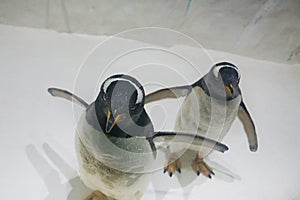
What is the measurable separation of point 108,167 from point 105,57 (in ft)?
1.63

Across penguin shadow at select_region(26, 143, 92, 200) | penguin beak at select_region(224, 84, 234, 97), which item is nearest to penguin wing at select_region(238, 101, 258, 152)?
penguin beak at select_region(224, 84, 234, 97)

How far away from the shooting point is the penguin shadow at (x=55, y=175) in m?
0.93

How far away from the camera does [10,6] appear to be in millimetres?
1176

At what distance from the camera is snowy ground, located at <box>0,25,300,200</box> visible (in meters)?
0.96

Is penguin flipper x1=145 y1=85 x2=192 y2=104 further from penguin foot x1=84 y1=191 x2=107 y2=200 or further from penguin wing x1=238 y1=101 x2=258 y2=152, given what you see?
penguin foot x1=84 y1=191 x2=107 y2=200

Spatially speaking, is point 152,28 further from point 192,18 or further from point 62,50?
point 62,50

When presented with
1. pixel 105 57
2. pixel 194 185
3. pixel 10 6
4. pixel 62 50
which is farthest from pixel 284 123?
pixel 10 6

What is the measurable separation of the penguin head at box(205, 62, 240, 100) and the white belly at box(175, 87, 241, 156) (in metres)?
0.02

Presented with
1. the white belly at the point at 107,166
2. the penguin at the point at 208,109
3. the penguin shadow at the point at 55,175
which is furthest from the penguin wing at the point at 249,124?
the penguin shadow at the point at 55,175

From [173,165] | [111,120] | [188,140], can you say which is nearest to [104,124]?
[111,120]

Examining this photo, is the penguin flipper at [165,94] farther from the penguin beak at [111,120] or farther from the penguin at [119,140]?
the penguin beak at [111,120]

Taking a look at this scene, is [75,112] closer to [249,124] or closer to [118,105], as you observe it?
[118,105]

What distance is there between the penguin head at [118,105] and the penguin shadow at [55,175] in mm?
236

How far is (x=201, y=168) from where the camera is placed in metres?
1.04
